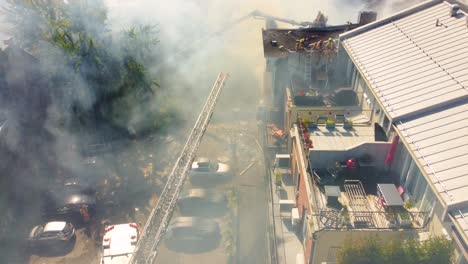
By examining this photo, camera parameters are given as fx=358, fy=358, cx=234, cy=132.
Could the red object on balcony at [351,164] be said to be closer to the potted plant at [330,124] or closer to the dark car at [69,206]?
the potted plant at [330,124]

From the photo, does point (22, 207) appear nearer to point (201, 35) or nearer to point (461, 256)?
point (461, 256)

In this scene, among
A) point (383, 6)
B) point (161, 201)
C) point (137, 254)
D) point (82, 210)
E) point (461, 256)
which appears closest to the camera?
point (461, 256)

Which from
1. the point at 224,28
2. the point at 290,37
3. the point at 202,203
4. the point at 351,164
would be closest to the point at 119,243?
the point at 202,203

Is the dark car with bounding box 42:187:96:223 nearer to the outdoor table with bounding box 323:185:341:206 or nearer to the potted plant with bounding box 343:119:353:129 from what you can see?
the outdoor table with bounding box 323:185:341:206

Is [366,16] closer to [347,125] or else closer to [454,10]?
[454,10]

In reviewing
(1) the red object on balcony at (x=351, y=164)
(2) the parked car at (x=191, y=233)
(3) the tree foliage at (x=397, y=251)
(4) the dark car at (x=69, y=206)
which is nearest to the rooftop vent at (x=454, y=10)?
(1) the red object on balcony at (x=351, y=164)

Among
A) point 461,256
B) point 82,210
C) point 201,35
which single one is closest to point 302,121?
point 461,256

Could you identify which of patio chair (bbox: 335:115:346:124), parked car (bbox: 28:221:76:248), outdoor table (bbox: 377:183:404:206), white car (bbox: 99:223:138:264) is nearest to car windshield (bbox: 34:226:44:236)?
parked car (bbox: 28:221:76:248)
